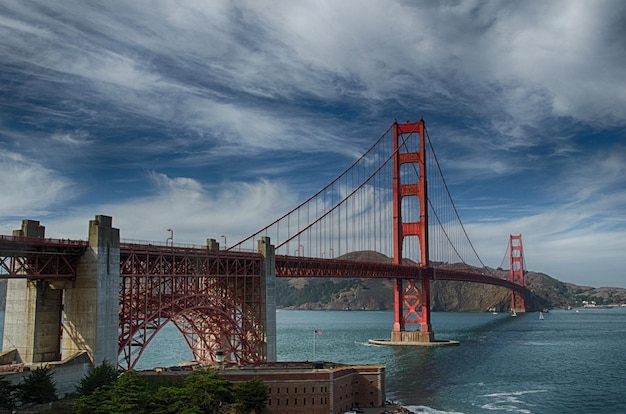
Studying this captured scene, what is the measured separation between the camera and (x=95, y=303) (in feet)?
156

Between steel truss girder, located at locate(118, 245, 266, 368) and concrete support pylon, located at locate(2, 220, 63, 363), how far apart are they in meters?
6.07

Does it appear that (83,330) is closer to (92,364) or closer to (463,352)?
(92,364)

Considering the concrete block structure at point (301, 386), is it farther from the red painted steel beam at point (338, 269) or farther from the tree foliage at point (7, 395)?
the red painted steel beam at point (338, 269)

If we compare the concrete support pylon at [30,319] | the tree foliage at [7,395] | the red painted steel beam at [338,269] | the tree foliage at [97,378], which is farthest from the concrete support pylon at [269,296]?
the tree foliage at [7,395]

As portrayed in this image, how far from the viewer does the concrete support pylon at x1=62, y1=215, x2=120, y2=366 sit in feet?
156

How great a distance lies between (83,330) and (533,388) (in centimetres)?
4778

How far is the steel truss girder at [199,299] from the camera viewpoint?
54.2 metres

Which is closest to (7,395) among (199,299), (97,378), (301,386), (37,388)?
(37,388)

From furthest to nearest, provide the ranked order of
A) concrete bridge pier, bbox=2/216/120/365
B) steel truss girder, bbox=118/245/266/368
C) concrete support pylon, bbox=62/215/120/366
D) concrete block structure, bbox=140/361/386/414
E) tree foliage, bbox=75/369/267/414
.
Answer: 1. steel truss girder, bbox=118/245/266/368
2. concrete block structure, bbox=140/361/386/414
3. concrete support pylon, bbox=62/215/120/366
4. concrete bridge pier, bbox=2/216/120/365
5. tree foliage, bbox=75/369/267/414

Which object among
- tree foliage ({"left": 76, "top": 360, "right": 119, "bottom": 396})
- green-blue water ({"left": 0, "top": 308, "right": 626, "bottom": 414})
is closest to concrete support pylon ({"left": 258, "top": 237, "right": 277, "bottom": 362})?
green-blue water ({"left": 0, "top": 308, "right": 626, "bottom": 414})

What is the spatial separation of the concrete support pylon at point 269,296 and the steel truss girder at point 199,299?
485mm

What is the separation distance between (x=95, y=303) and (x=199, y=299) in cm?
1637

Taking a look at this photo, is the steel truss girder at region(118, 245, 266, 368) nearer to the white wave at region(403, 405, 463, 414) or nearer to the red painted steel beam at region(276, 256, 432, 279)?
the red painted steel beam at region(276, 256, 432, 279)

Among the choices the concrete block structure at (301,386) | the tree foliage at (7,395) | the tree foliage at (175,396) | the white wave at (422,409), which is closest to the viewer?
the tree foliage at (7,395)
